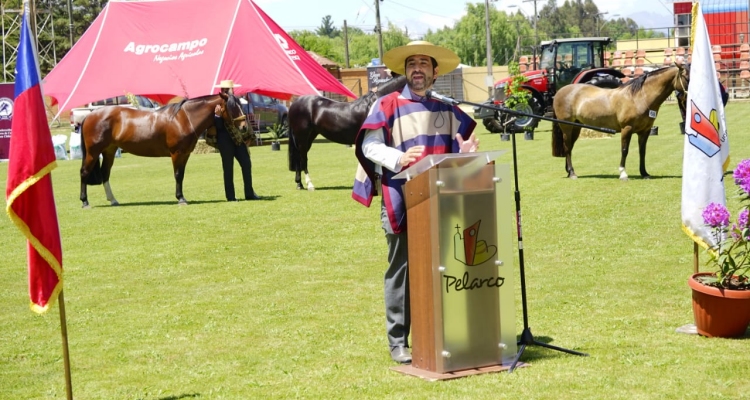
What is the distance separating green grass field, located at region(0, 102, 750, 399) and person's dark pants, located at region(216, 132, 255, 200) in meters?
0.35

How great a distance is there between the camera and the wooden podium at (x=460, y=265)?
5734 mm

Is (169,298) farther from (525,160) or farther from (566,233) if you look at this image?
(525,160)

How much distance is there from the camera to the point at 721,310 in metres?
6.51

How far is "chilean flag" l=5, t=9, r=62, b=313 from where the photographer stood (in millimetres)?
5398

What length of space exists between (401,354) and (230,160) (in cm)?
1134

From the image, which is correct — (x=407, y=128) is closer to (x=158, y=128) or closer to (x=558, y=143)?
(x=158, y=128)

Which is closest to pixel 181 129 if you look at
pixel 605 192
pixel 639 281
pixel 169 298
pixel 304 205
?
pixel 304 205

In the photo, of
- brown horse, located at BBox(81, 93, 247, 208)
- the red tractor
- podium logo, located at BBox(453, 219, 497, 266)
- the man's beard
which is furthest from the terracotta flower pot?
the red tractor

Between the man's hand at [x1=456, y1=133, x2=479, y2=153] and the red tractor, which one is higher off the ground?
the man's hand at [x1=456, y1=133, x2=479, y2=153]

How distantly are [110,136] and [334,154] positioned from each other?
12283mm

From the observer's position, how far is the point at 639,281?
8.82 m

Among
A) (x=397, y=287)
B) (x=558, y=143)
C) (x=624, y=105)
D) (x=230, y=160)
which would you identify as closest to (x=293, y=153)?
(x=230, y=160)

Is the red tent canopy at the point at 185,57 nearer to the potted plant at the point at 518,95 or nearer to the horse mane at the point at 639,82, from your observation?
the potted plant at the point at 518,95

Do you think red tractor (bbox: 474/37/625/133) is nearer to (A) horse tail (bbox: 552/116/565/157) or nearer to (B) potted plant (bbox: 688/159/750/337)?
(A) horse tail (bbox: 552/116/565/157)
